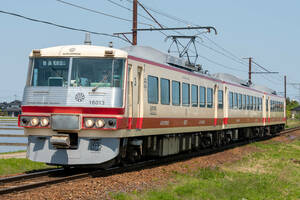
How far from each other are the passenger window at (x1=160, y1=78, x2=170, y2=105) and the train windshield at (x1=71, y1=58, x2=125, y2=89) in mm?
3043

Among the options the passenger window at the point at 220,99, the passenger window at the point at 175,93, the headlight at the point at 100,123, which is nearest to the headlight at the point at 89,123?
the headlight at the point at 100,123

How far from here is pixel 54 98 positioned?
38.7ft

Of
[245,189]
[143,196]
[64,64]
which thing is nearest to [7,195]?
[143,196]

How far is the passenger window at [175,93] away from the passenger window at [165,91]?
474 millimetres

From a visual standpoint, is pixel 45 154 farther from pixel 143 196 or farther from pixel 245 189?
pixel 245 189

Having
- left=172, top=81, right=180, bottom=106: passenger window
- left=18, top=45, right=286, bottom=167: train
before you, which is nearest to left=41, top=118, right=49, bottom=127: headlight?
left=18, top=45, right=286, bottom=167: train

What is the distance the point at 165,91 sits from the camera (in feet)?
49.8

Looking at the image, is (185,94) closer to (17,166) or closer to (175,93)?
(175,93)

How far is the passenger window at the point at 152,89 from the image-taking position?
13.9 m

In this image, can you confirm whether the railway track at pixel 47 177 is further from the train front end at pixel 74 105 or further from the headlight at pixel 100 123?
the headlight at pixel 100 123

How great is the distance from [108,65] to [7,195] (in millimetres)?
4287

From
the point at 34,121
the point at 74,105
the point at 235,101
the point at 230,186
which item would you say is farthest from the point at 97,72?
the point at 235,101

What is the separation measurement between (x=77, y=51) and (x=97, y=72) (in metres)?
0.74

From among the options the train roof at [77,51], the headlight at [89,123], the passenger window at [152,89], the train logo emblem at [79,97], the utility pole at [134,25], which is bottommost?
the headlight at [89,123]
